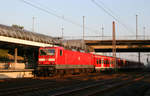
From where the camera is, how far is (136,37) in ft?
173

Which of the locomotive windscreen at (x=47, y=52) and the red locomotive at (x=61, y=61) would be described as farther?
the locomotive windscreen at (x=47, y=52)

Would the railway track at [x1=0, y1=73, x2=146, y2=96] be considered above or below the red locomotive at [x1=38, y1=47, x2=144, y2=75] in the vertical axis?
below

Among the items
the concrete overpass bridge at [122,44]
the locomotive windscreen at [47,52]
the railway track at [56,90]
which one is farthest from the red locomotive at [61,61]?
the concrete overpass bridge at [122,44]

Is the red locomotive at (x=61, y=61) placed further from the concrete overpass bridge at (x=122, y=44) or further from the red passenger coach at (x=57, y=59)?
the concrete overpass bridge at (x=122, y=44)

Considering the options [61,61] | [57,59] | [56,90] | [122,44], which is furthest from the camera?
[122,44]

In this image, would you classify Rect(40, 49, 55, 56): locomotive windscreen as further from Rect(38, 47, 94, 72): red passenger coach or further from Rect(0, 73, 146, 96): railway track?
Rect(0, 73, 146, 96): railway track

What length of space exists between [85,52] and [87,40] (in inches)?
817

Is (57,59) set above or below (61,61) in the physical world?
above

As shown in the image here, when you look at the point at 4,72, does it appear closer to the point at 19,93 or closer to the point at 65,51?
the point at 65,51

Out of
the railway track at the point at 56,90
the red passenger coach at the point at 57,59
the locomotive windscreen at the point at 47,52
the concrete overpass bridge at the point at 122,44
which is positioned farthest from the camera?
the concrete overpass bridge at the point at 122,44

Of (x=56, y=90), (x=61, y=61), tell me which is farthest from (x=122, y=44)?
(x=56, y=90)

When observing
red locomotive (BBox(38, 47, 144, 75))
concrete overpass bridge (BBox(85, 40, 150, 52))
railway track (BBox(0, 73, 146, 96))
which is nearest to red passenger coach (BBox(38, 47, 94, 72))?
red locomotive (BBox(38, 47, 144, 75))

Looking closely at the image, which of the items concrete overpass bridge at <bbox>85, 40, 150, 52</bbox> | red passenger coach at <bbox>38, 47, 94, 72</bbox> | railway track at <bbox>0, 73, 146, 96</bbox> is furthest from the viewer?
concrete overpass bridge at <bbox>85, 40, 150, 52</bbox>

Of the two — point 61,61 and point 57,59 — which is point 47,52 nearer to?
point 57,59
